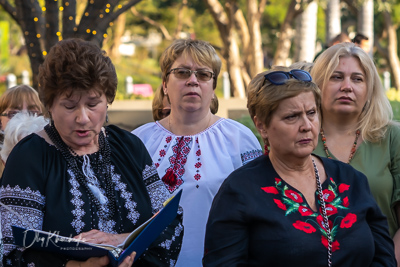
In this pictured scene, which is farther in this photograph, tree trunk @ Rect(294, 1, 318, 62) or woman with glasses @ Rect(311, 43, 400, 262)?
tree trunk @ Rect(294, 1, 318, 62)

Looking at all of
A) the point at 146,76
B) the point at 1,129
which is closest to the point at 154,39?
the point at 146,76

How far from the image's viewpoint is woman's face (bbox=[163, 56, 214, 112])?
452 centimetres

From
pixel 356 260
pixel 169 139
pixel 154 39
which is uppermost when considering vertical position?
pixel 154 39

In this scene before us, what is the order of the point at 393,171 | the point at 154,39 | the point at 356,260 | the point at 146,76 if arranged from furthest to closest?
the point at 154,39, the point at 146,76, the point at 393,171, the point at 356,260

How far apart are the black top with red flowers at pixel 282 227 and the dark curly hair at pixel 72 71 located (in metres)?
0.81

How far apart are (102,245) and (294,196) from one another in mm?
979

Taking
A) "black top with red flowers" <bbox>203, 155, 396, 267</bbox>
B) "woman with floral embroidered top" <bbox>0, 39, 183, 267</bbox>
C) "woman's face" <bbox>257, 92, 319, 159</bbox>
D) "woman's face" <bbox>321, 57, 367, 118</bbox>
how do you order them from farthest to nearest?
"woman's face" <bbox>321, 57, 367, 118</bbox> → "woman's face" <bbox>257, 92, 319, 159</bbox> → "black top with red flowers" <bbox>203, 155, 396, 267</bbox> → "woman with floral embroidered top" <bbox>0, 39, 183, 267</bbox>

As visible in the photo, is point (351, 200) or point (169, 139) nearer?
point (351, 200)

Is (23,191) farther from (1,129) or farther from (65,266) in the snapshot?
(1,129)

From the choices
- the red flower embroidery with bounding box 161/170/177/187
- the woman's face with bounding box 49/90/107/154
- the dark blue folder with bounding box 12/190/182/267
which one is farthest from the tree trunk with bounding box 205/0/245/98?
the dark blue folder with bounding box 12/190/182/267

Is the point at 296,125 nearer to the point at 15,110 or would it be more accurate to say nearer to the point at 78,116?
the point at 78,116

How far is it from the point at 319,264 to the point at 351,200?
1.35ft

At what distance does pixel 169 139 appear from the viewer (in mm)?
4582

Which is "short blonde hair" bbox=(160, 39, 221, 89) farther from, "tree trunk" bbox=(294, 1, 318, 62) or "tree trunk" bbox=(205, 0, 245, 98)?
"tree trunk" bbox=(294, 1, 318, 62)
